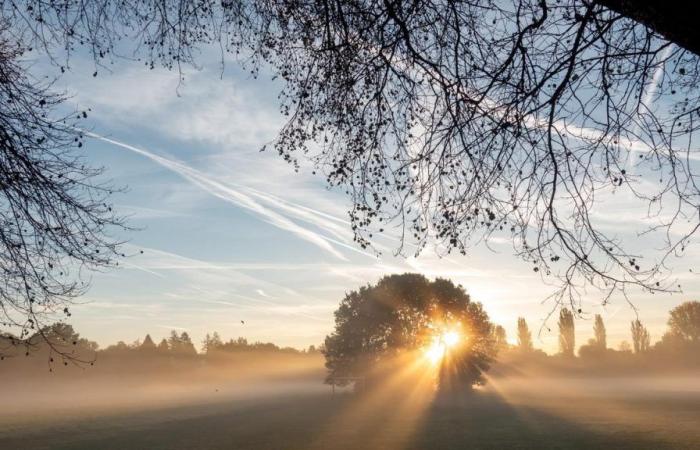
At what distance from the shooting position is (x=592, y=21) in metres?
4.91

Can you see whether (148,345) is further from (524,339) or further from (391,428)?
(391,428)

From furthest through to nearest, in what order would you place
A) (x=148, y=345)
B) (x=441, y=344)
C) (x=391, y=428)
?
(x=148, y=345)
(x=441, y=344)
(x=391, y=428)

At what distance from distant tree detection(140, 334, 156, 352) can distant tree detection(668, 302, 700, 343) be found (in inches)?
6093


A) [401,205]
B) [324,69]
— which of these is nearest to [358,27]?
[324,69]

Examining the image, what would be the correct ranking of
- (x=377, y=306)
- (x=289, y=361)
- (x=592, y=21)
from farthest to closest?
1. (x=289, y=361)
2. (x=377, y=306)
3. (x=592, y=21)

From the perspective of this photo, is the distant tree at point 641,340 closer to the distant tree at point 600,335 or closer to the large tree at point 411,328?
the distant tree at point 600,335

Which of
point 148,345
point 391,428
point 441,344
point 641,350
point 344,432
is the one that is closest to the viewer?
point 344,432

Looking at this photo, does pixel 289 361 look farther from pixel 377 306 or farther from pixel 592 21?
pixel 592 21

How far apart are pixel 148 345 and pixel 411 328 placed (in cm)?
13247

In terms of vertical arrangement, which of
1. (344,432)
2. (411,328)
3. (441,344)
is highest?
(411,328)

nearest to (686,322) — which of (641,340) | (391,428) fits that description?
(641,340)

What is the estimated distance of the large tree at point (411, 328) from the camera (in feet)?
183

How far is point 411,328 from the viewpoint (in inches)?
2235

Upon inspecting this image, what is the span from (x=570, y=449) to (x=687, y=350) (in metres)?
134
